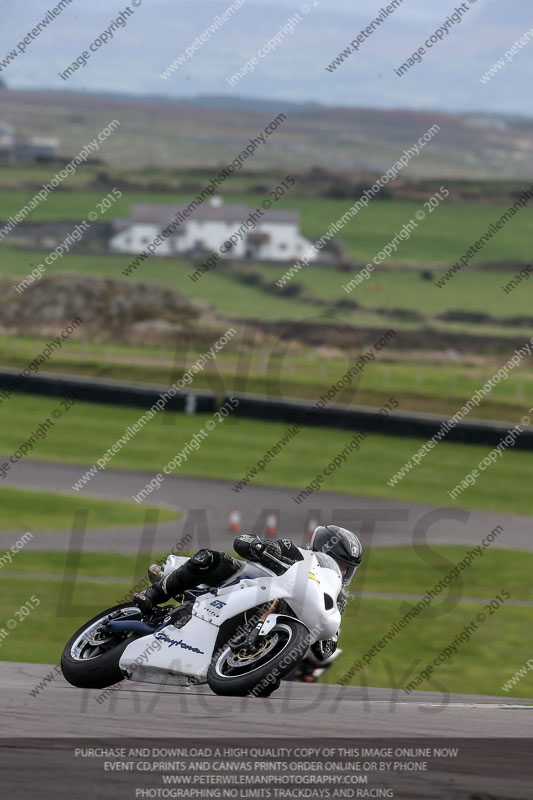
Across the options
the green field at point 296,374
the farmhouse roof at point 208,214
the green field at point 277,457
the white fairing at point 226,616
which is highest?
the white fairing at point 226,616

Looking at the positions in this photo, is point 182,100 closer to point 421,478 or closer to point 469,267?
point 469,267

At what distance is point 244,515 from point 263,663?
46.1 feet

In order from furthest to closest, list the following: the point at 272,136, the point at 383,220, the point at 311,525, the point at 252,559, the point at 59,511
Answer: the point at 272,136 < the point at 383,220 < the point at 59,511 < the point at 311,525 < the point at 252,559

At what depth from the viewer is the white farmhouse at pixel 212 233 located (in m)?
73.8

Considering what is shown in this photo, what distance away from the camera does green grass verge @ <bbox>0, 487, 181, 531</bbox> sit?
18469 mm

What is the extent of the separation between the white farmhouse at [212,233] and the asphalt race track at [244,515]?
50.6 m

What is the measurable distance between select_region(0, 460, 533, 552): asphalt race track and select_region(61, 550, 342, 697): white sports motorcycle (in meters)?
10.3

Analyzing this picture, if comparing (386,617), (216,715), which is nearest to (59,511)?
(386,617)

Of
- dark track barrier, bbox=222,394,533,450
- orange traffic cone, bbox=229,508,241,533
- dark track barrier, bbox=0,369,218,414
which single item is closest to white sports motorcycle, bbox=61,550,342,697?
orange traffic cone, bbox=229,508,241,533

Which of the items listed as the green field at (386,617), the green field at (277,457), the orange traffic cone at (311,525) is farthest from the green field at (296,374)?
the green field at (386,617)

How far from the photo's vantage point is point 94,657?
6.81 metres

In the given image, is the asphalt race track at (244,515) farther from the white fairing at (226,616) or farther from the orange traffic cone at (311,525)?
the white fairing at (226,616)

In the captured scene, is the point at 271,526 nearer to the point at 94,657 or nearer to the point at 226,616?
the point at 94,657

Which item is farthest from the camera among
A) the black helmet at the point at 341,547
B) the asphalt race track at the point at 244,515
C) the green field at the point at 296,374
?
the green field at the point at 296,374
